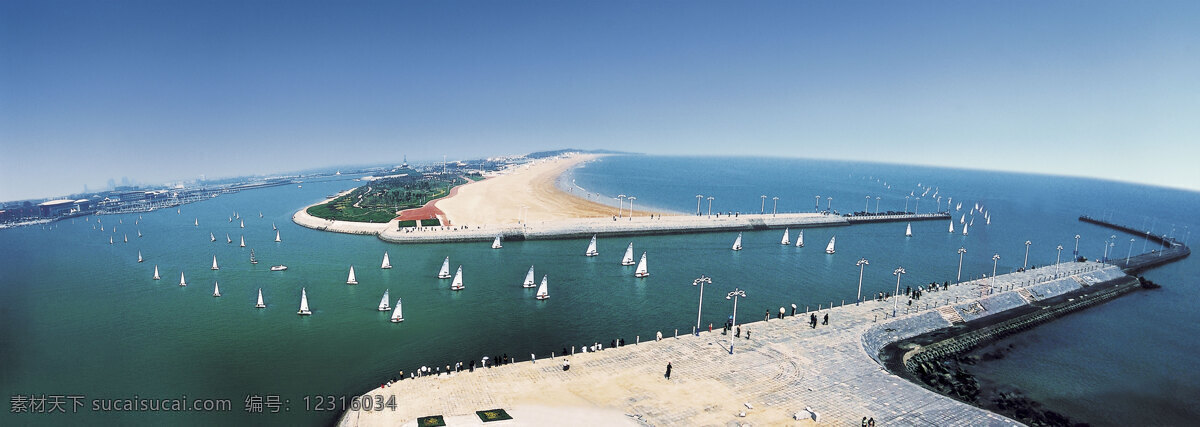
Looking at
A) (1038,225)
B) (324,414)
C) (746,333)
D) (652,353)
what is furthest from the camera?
(1038,225)

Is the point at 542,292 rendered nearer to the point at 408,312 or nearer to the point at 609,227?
the point at 408,312

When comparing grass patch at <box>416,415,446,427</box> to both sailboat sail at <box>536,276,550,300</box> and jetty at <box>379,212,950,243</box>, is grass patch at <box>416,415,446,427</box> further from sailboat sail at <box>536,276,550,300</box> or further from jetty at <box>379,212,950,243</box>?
jetty at <box>379,212,950,243</box>

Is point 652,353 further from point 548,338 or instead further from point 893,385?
point 893,385

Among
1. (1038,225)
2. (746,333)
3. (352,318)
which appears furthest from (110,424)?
(1038,225)

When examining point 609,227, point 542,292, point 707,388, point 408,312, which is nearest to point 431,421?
point 707,388

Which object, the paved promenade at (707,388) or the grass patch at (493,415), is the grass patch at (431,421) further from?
the grass patch at (493,415)

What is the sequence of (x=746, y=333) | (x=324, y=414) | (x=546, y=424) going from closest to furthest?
(x=546, y=424)
(x=324, y=414)
(x=746, y=333)

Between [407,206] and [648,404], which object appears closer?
[648,404]
